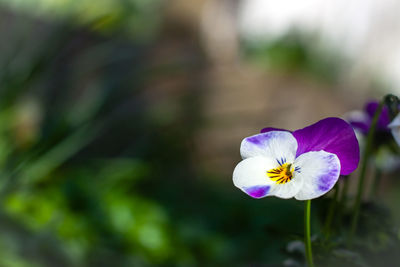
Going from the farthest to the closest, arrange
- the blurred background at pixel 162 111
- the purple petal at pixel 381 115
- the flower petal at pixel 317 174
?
1. the blurred background at pixel 162 111
2. the purple petal at pixel 381 115
3. the flower petal at pixel 317 174

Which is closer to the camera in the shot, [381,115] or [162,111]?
[381,115]

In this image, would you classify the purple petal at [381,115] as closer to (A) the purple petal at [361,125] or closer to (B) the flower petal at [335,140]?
(A) the purple petal at [361,125]

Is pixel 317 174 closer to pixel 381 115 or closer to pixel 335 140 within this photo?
pixel 335 140

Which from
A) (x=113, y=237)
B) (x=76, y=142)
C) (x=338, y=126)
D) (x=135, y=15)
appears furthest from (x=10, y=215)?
(x=135, y=15)

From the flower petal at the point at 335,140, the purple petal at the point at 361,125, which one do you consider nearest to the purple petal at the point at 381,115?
the purple petal at the point at 361,125

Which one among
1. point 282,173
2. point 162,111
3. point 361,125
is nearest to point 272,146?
point 282,173

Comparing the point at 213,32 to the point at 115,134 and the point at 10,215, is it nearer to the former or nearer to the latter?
the point at 115,134

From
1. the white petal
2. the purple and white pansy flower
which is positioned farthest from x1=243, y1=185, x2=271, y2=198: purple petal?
the white petal
